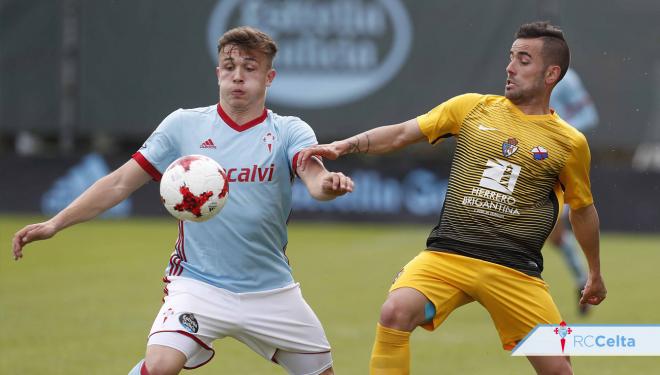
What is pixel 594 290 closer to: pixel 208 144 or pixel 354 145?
pixel 354 145

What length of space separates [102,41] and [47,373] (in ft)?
39.6

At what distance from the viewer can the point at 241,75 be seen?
5688mm

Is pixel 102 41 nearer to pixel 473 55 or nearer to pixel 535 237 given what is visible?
pixel 473 55

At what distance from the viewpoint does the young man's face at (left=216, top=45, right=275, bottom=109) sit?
18.7 feet

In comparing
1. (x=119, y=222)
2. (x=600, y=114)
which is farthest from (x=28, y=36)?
(x=600, y=114)

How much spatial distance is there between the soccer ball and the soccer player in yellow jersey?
760 millimetres

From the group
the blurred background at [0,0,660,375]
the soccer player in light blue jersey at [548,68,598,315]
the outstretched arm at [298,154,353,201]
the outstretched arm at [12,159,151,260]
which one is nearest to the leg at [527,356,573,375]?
the outstretched arm at [298,154,353,201]

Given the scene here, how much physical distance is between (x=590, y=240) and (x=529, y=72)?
0.97 m

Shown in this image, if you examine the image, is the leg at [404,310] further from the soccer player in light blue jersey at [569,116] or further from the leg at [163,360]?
the soccer player in light blue jersey at [569,116]

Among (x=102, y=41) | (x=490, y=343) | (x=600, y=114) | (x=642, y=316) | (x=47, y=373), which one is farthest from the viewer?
(x=102, y=41)

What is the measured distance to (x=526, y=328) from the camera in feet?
19.3

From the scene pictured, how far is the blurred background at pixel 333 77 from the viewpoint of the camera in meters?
18.0

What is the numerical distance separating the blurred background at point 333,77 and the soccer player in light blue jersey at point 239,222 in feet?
41.1

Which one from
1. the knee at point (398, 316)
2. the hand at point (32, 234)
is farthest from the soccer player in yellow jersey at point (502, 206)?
the hand at point (32, 234)
